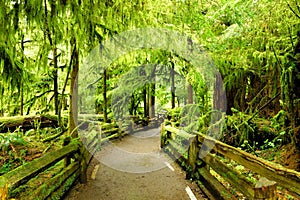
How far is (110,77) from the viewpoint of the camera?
18547 mm

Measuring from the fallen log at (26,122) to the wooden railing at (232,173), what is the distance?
4.83 m

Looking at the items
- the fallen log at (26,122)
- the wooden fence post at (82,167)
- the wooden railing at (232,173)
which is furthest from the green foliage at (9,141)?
the wooden railing at (232,173)

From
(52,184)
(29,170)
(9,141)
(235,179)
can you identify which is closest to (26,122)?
(9,141)

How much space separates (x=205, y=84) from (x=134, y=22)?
7.75 m

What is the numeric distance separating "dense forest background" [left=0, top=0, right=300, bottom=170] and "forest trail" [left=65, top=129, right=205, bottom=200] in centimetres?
194

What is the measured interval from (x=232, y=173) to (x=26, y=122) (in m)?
7.39

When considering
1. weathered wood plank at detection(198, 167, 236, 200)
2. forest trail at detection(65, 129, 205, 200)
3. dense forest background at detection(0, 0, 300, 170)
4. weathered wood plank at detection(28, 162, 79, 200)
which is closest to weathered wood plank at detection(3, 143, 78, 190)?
weathered wood plank at detection(28, 162, 79, 200)

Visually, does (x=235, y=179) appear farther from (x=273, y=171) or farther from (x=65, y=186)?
(x=65, y=186)

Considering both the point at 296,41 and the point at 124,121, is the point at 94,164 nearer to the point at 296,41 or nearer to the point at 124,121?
the point at 296,41

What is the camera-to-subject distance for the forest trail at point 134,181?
228 inches

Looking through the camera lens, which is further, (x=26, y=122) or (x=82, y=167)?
(x=26, y=122)

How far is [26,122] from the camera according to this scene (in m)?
9.30

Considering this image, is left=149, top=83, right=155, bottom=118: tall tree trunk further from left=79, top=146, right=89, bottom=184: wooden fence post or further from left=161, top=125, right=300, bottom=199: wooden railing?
left=79, top=146, right=89, bottom=184: wooden fence post

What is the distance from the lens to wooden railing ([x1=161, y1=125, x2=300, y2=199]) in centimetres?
304
